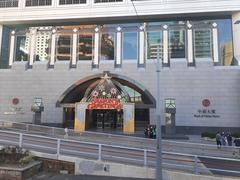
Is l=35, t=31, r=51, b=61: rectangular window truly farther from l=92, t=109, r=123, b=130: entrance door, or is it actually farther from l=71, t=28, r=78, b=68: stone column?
l=92, t=109, r=123, b=130: entrance door

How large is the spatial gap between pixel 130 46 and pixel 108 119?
11.2 m

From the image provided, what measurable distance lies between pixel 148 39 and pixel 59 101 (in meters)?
15.6

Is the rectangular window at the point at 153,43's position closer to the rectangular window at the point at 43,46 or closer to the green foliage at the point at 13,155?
the rectangular window at the point at 43,46

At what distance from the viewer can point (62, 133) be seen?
29828 millimetres


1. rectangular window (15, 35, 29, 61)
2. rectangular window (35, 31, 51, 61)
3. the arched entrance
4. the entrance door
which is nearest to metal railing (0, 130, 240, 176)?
the arched entrance

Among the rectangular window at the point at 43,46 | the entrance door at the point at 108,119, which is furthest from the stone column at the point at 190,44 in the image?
the rectangular window at the point at 43,46

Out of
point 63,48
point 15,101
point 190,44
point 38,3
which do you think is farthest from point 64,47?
point 190,44

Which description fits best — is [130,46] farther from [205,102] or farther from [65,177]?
[65,177]

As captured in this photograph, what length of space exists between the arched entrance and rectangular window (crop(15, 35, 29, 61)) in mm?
10244

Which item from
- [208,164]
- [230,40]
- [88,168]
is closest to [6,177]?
[88,168]

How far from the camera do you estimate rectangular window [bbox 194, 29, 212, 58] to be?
41.9 meters

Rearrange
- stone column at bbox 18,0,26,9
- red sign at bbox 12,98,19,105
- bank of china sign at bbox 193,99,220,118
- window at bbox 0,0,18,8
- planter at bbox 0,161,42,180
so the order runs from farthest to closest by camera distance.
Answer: window at bbox 0,0,18,8 < stone column at bbox 18,0,26,9 < red sign at bbox 12,98,19,105 < bank of china sign at bbox 193,99,220,118 < planter at bbox 0,161,42,180

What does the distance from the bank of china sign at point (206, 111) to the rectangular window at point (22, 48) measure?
1062 inches

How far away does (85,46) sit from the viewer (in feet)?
148
